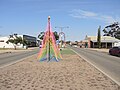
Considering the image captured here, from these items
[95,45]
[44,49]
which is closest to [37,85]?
[44,49]

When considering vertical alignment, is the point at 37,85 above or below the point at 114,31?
below

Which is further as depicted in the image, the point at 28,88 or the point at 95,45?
the point at 95,45

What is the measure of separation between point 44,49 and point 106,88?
17264mm

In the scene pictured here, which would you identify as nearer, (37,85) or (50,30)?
(37,85)

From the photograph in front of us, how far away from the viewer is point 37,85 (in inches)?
362

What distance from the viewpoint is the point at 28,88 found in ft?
28.1

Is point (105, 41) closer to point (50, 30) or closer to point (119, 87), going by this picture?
point (50, 30)

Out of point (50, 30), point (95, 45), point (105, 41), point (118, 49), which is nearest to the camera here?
point (50, 30)

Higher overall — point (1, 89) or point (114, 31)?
point (114, 31)

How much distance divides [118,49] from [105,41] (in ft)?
191

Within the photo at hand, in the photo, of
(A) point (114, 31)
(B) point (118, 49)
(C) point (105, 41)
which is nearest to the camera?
(B) point (118, 49)

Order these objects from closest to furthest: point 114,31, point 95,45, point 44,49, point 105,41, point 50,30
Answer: point 50,30 < point 44,49 < point 105,41 < point 95,45 < point 114,31

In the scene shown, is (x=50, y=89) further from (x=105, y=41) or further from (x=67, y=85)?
(x=105, y=41)

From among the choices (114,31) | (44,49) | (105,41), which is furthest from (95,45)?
(44,49)
